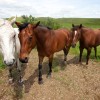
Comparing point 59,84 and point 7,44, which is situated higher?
point 7,44

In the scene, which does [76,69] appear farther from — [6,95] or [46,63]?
[6,95]

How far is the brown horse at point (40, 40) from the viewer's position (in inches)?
236

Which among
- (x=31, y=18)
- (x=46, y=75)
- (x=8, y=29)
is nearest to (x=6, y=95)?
(x=46, y=75)

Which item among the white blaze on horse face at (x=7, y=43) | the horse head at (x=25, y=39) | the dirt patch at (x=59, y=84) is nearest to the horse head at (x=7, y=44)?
the white blaze on horse face at (x=7, y=43)

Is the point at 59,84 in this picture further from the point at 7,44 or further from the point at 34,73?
the point at 7,44

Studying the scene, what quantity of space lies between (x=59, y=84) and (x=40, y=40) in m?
1.89

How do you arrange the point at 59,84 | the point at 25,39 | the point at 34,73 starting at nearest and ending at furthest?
1. the point at 25,39
2. the point at 59,84
3. the point at 34,73

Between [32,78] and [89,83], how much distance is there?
2.32 metres

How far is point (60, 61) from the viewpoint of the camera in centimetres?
1014

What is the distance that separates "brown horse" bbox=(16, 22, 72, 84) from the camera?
6.00 m

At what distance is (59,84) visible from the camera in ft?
24.6

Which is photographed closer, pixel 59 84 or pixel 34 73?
pixel 59 84

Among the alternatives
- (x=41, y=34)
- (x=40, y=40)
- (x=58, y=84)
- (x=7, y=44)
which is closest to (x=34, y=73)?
(x=58, y=84)

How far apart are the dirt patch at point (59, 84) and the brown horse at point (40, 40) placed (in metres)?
0.49
